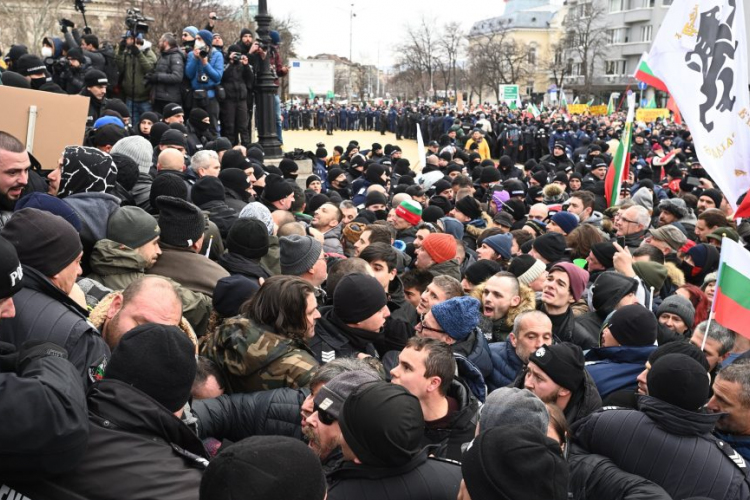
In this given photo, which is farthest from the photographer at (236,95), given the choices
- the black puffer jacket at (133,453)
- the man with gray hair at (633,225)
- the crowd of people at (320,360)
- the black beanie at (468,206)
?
the black puffer jacket at (133,453)

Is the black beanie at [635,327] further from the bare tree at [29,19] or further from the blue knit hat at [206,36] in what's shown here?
the bare tree at [29,19]

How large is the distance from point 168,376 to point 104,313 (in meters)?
1.10

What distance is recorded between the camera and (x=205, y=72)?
11523mm

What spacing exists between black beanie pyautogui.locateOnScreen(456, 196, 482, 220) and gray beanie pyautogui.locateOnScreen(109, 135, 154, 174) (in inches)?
151

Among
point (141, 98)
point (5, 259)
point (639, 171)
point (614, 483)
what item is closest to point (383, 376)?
point (614, 483)

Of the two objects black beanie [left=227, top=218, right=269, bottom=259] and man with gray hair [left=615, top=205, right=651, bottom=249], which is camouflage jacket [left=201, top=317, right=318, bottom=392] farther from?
man with gray hair [left=615, top=205, right=651, bottom=249]

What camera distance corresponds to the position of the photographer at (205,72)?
37.3 ft

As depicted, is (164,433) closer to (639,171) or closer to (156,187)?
(156,187)

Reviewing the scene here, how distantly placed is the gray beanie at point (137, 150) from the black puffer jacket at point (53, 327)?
336 cm

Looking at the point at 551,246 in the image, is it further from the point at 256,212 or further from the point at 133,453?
the point at 133,453

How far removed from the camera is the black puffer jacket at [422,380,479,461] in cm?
301

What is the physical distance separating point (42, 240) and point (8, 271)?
656 mm

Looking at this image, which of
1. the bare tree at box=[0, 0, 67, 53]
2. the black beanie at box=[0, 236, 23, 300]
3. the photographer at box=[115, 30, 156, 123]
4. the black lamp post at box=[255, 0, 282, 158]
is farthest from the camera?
the bare tree at box=[0, 0, 67, 53]

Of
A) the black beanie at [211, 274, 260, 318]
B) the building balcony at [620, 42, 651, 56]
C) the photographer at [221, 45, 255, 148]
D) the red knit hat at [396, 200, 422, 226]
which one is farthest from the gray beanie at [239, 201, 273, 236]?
the building balcony at [620, 42, 651, 56]
